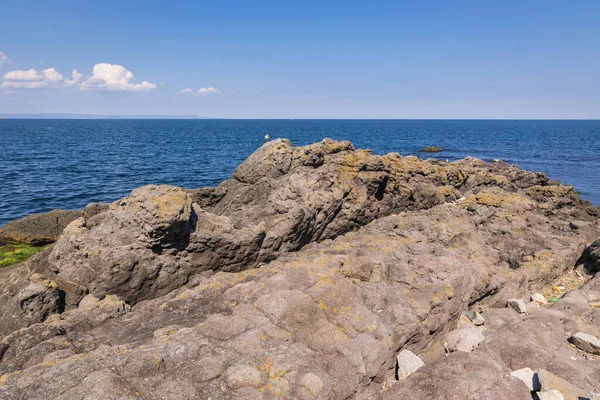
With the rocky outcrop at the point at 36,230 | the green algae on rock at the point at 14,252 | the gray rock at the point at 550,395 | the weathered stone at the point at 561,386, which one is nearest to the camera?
the gray rock at the point at 550,395

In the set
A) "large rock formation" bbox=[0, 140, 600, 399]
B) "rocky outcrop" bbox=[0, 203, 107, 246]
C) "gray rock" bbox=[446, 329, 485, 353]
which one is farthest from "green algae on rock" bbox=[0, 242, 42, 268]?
"gray rock" bbox=[446, 329, 485, 353]

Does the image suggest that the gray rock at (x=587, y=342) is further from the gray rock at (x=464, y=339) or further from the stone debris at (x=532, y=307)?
the gray rock at (x=464, y=339)

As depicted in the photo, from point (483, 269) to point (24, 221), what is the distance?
24.9 m

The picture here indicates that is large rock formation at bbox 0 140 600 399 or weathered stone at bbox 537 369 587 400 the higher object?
large rock formation at bbox 0 140 600 399

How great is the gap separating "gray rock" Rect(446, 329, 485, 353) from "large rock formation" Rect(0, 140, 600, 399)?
0.61ft

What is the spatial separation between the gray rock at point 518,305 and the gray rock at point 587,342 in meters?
1.46

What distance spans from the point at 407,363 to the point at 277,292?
321 centimetres

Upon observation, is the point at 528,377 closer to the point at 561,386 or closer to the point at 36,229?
the point at 561,386

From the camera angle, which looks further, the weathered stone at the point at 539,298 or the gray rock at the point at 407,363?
the weathered stone at the point at 539,298

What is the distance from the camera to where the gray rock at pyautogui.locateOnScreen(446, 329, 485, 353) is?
8625 mm

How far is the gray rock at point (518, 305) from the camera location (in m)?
10.5

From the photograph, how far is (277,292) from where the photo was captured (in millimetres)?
7973

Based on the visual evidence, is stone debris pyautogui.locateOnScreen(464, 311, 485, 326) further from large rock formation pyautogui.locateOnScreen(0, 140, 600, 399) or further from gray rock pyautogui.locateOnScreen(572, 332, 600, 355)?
gray rock pyautogui.locateOnScreen(572, 332, 600, 355)

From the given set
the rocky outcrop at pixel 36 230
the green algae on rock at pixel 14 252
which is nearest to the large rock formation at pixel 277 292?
the green algae on rock at pixel 14 252
